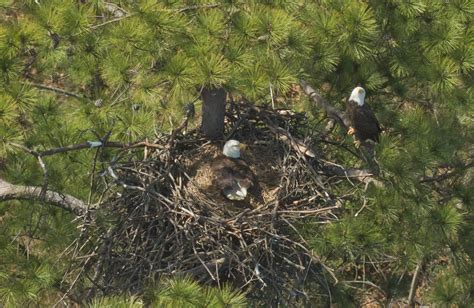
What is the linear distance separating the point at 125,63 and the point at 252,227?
3.62 feet

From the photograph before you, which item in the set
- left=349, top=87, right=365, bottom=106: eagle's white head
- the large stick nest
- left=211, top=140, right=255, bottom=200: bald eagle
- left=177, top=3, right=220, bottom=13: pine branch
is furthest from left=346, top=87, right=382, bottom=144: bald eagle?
left=177, top=3, right=220, bottom=13: pine branch

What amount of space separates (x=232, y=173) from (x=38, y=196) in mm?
1135

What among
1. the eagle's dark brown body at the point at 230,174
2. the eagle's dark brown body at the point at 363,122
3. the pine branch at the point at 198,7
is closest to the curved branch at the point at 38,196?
the eagle's dark brown body at the point at 230,174

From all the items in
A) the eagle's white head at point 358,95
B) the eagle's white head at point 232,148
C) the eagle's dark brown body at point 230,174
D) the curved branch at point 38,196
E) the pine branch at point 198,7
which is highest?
the pine branch at point 198,7

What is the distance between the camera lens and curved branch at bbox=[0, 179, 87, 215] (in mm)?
4523

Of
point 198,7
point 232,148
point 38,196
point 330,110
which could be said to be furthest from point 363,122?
point 38,196

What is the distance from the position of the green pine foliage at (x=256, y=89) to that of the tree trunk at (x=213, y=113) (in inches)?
6.8

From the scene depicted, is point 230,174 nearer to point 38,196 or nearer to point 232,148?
point 232,148

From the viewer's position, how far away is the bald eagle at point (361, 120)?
5020 mm

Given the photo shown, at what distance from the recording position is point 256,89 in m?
3.92

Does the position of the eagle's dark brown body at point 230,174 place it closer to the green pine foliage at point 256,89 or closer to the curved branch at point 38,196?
the green pine foliage at point 256,89

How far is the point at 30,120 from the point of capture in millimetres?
5086

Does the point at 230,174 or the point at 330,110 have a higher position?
the point at 330,110

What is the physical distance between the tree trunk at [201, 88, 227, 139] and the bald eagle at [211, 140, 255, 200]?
153 mm
